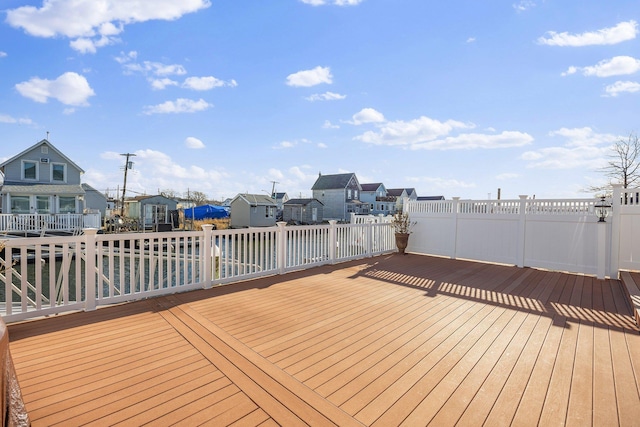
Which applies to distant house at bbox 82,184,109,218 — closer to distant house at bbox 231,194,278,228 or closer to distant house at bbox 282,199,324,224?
distant house at bbox 231,194,278,228

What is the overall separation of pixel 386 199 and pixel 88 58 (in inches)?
1348

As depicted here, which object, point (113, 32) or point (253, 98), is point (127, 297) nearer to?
point (113, 32)

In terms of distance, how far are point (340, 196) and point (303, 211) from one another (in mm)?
4929

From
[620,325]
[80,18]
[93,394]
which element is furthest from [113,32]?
[620,325]

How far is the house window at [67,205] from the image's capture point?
17.2m

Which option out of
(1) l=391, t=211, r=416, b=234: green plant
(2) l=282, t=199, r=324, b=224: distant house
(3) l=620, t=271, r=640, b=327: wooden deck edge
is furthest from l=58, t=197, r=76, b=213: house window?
(3) l=620, t=271, r=640, b=327: wooden deck edge

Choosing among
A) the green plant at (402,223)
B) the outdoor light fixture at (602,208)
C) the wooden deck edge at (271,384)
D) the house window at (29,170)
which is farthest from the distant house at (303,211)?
the wooden deck edge at (271,384)

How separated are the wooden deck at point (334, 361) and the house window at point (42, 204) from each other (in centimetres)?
A: 1850

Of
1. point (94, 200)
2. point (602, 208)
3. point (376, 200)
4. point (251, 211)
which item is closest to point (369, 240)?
point (602, 208)

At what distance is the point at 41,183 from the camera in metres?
17.3

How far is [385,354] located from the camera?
92.2 inches

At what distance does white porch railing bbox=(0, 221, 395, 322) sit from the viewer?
295 centimetres

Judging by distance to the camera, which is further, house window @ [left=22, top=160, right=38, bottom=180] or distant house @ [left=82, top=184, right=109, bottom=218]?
distant house @ [left=82, top=184, right=109, bottom=218]

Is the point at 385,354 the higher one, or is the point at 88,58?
the point at 88,58
